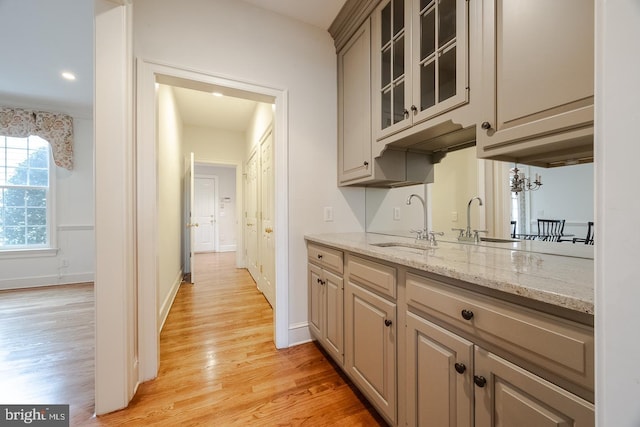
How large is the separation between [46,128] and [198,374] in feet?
14.3

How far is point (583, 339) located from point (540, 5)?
43.6 inches

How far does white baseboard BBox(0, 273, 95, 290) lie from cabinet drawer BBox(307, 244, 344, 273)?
11.0 feet

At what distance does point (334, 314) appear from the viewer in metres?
1.66

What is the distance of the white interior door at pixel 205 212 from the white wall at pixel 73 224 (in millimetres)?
2839

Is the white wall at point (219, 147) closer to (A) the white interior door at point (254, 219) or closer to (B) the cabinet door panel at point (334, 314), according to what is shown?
(A) the white interior door at point (254, 219)

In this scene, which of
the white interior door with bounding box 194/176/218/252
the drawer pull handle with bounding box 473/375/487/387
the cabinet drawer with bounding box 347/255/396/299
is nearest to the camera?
the drawer pull handle with bounding box 473/375/487/387

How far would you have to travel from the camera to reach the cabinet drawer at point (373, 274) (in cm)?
115

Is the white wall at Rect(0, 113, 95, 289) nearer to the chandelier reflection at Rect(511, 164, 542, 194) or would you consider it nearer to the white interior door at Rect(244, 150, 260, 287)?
the white interior door at Rect(244, 150, 260, 287)

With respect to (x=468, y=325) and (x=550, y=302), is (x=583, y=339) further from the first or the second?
(x=468, y=325)

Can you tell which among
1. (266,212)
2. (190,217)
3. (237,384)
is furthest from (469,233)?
(190,217)

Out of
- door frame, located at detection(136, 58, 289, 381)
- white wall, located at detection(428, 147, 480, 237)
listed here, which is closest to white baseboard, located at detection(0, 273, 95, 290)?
door frame, located at detection(136, 58, 289, 381)

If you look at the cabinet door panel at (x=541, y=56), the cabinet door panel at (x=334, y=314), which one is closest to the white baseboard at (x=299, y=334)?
the cabinet door panel at (x=334, y=314)

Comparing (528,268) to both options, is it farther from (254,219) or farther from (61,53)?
(61,53)

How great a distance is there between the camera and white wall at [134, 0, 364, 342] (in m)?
1.70
